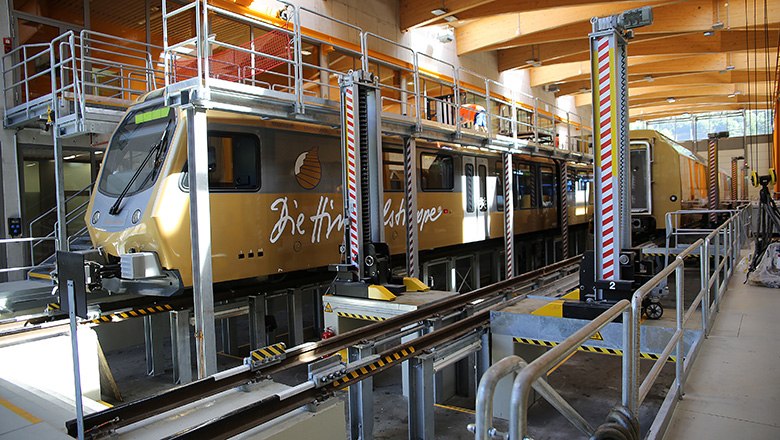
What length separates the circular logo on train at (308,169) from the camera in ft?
25.2

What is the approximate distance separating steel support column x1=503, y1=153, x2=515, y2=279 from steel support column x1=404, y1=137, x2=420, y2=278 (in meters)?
3.20

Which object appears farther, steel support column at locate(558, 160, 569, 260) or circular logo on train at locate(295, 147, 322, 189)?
steel support column at locate(558, 160, 569, 260)

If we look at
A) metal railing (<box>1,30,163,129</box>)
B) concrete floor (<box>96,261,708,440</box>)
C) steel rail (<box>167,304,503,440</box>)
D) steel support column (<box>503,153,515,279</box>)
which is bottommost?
concrete floor (<box>96,261,708,440</box>)

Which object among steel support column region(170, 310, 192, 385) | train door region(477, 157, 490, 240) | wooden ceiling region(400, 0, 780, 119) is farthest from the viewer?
wooden ceiling region(400, 0, 780, 119)

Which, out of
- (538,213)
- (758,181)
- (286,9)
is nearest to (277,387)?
(758,181)

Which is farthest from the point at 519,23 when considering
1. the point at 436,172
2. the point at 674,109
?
the point at 674,109

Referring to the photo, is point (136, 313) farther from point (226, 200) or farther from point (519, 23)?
point (519, 23)

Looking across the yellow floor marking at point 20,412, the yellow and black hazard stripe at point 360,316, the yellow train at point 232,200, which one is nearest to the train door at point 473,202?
the yellow train at point 232,200

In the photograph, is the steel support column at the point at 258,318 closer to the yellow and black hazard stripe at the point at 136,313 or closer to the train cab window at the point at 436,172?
the yellow and black hazard stripe at the point at 136,313

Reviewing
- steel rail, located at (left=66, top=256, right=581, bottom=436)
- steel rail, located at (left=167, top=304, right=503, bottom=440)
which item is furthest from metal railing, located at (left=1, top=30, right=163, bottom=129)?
steel rail, located at (left=167, top=304, right=503, bottom=440)

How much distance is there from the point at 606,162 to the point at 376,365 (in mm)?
2818

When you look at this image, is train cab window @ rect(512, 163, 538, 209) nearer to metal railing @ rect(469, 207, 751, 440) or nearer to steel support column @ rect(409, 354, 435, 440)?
metal railing @ rect(469, 207, 751, 440)

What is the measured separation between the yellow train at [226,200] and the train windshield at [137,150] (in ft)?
0.05

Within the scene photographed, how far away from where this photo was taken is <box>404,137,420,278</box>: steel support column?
8492 millimetres
